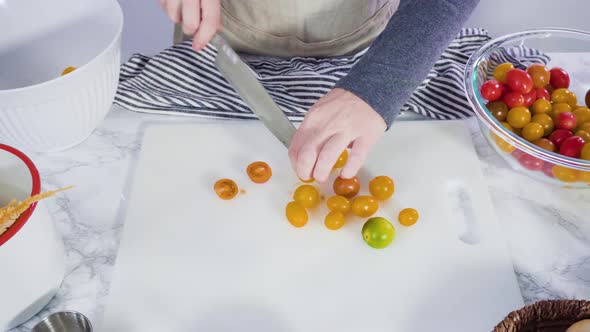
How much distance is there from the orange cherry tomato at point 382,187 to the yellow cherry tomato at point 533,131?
0.22 metres

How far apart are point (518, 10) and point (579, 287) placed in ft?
4.83

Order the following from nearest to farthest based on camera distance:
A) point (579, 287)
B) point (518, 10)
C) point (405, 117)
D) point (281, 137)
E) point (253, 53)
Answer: point (579, 287) → point (281, 137) → point (405, 117) → point (253, 53) → point (518, 10)

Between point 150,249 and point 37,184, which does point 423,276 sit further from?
point 37,184

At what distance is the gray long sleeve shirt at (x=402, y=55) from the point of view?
0.82m

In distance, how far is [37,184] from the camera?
0.67 metres

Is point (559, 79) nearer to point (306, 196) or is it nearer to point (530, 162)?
point (530, 162)

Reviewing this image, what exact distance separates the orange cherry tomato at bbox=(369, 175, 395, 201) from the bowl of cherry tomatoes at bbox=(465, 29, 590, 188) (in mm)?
180

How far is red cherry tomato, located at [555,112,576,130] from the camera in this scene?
0.89 meters

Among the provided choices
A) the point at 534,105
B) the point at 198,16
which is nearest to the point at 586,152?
the point at 534,105

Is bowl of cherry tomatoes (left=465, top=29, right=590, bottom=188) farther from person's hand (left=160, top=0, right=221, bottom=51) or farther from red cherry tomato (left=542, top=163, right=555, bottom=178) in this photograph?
person's hand (left=160, top=0, right=221, bottom=51)

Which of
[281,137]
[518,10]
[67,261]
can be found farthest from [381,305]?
[518,10]

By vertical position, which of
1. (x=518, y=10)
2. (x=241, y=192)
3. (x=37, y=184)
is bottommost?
(x=518, y=10)

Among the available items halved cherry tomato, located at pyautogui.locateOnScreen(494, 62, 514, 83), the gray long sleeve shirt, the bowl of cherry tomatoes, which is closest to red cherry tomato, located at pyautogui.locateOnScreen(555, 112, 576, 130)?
the bowl of cherry tomatoes

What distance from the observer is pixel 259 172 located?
90 centimetres
